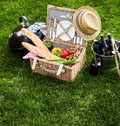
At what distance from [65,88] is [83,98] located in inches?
11.7

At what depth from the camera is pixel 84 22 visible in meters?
5.22

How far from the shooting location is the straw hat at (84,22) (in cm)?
525

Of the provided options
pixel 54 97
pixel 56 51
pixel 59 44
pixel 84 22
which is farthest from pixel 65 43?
pixel 54 97

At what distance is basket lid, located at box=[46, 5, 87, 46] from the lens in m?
5.41

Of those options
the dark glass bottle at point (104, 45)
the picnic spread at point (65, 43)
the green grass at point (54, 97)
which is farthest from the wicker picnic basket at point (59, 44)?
the dark glass bottle at point (104, 45)

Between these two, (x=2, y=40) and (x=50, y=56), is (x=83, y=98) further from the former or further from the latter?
(x=2, y=40)

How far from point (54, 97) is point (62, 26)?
1072 mm

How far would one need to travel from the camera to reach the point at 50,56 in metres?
5.27

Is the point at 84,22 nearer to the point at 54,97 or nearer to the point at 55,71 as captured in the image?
the point at 55,71

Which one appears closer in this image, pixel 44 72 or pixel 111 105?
pixel 111 105

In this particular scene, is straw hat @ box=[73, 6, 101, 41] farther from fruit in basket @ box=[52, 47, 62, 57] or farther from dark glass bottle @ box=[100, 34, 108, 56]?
fruit in basket @ box=[52, 47, 62, 57]

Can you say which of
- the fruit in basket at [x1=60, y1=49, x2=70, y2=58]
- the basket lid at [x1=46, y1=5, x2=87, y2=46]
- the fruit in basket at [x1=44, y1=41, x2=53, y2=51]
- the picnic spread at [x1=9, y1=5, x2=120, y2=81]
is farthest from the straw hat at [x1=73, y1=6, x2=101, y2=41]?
the fruit in basket at [x1=44, y1=41, x2=53, y2=51]

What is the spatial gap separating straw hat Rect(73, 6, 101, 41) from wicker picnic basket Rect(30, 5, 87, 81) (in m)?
0.11

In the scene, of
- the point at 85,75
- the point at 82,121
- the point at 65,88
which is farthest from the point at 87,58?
the point at 82,121
